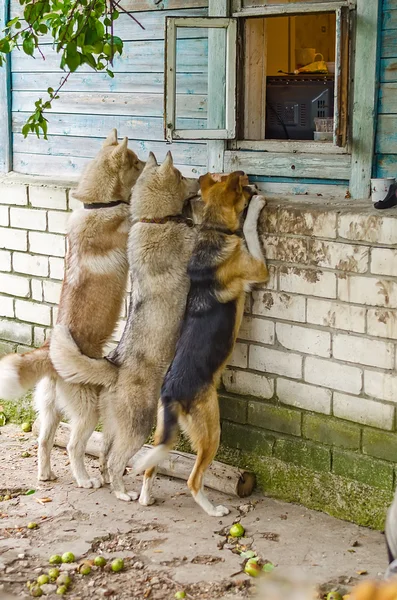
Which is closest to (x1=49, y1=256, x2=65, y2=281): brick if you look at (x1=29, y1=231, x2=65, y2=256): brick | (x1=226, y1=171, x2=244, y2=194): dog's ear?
(x1=29, y1=231, x2=65, y2=256): brick

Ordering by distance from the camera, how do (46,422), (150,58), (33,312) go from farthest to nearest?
(33,312), (150,58), (46,422)

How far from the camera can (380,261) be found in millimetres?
4691

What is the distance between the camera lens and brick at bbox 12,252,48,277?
6633 mm

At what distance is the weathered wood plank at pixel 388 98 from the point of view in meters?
5.04

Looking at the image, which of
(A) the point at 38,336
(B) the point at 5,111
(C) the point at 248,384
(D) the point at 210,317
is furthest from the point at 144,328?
(B) the point at 5,111

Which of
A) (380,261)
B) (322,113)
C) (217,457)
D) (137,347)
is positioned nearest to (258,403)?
(217,457)

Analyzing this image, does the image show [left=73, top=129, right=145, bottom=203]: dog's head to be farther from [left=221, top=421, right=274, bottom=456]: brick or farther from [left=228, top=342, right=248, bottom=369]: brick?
[left=221, top=421, right=274, bottom=456]: brick

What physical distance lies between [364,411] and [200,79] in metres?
2.66

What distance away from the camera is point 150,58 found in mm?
6207

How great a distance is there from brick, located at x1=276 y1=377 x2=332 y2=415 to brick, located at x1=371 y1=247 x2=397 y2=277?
84 centimetres

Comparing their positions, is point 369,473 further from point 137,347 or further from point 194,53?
point 194,53

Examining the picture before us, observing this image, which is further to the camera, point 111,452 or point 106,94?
point 106,94

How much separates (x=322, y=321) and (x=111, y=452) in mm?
1556

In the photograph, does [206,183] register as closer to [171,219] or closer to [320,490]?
[171,219]
